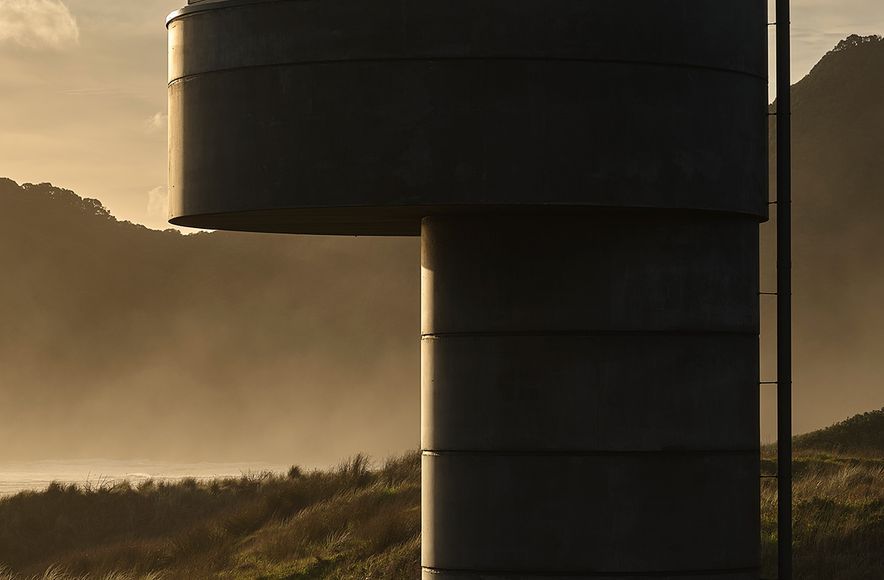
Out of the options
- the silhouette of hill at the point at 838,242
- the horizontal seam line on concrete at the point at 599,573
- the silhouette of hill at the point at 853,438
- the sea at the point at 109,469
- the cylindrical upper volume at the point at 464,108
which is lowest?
the sea at the point at 109,469

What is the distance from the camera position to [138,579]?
980 inches

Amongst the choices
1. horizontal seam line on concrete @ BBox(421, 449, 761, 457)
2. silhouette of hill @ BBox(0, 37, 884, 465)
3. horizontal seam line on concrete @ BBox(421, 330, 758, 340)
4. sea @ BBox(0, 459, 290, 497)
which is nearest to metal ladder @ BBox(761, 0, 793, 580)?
horizontal seam line on concrete @ BBox(421, 330, 758, 340)

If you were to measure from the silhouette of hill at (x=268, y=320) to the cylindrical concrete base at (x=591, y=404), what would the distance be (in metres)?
98.0

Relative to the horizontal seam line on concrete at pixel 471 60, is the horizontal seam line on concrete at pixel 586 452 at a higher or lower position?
A: lower

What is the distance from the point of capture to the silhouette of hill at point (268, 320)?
115 metres

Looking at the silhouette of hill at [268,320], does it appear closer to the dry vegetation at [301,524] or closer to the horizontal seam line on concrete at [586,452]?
the dry vegetation at [301,524]

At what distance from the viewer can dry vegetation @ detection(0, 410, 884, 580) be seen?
20969mm

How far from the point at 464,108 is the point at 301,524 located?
576 inches

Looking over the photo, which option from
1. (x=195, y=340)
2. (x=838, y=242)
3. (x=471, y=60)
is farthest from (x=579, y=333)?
(x=195, y=340)

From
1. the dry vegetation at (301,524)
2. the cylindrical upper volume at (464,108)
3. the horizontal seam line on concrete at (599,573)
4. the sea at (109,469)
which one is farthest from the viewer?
the sea at (109,469)

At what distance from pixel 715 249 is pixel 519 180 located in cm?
212

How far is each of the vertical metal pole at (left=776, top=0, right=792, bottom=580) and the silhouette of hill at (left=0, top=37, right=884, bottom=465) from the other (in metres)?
96.6

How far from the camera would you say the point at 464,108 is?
1258cm

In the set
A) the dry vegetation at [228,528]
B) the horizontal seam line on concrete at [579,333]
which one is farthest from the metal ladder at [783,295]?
the dry vegetation at [228,528]
